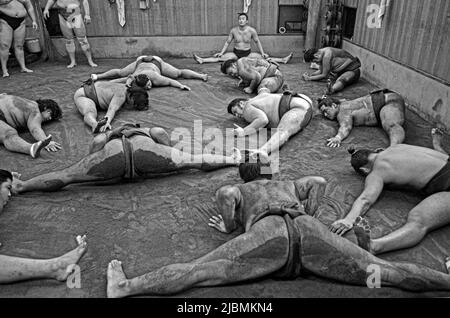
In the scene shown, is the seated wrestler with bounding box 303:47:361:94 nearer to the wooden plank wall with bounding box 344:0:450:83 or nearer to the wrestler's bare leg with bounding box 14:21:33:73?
the wooden plank wall with bounding box 344:0:450:83

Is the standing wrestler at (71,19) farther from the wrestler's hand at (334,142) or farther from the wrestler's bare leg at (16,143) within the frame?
the wrestler's hand at (334,142)

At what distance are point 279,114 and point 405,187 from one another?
5.62 ft

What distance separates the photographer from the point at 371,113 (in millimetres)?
4090

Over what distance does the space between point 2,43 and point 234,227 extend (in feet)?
19.9

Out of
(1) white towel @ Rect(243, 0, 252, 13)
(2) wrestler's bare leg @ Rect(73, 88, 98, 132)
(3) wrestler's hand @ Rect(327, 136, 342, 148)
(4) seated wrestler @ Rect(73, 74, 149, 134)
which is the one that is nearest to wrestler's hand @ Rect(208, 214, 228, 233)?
(3) wrestler's hand @ Rect(327, 136, 342, 148)

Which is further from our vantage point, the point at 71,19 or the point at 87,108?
the point at 71,19

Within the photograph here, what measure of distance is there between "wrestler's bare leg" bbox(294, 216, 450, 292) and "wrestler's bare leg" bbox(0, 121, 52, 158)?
9.43 ft

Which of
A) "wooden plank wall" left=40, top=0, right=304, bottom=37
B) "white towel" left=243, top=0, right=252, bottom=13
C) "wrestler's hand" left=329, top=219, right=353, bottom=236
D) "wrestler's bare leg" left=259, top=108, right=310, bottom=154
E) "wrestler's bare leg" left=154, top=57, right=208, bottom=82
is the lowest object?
"wrestler's hand" left=329, top=219, right=353, bottom=236

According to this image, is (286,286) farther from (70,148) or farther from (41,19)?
(41,19)

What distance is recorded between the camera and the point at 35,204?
110 inches

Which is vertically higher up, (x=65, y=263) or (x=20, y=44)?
(x=20, y=44)

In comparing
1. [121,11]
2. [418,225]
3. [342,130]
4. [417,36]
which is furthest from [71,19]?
[418,225]

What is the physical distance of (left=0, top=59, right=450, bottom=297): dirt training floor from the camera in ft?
6.55

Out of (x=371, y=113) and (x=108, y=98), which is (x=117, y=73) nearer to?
(x=108, y=98)
